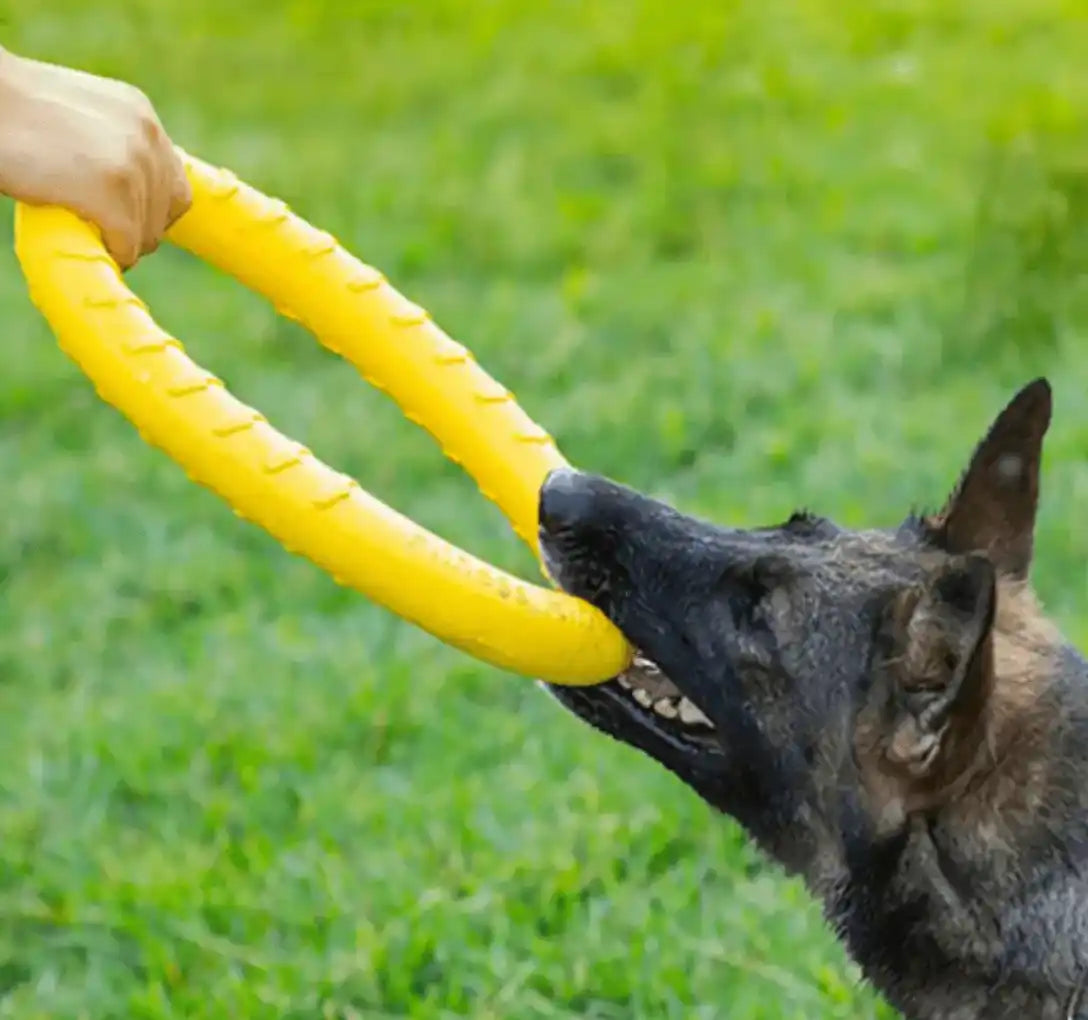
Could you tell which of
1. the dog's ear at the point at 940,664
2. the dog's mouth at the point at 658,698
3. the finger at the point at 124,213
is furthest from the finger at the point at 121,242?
the dog's ear at the point at 940,664

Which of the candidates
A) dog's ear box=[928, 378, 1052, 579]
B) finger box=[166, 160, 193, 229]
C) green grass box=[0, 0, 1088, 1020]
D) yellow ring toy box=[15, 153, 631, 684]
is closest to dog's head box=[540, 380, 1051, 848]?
dog's ear box=[928, 378, 1052, 579]

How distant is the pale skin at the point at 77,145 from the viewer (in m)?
3.73

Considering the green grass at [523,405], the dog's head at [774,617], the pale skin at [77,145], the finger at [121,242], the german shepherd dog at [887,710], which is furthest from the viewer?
the green grass at [523,405]

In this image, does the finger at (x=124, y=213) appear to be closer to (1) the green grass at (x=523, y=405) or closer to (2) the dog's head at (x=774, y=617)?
(2) the dog's head at (x=774, y=617)

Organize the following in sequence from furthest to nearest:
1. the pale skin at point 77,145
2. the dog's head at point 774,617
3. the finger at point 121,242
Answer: the finger at point 121,242
the pale skin at point 77,145
the dog's head at point 774,617

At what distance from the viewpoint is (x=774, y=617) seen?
3.75 meters

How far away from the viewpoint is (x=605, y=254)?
929 cm

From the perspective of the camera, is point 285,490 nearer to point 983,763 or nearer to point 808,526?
point 808,526

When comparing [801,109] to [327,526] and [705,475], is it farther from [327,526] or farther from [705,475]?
[327,526]

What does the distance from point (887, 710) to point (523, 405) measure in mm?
4384

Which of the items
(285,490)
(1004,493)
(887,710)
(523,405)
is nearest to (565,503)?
(285,490)

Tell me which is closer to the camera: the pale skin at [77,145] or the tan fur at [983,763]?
the tan fur at [983,763]

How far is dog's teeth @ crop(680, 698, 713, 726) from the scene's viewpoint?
3.85 meters

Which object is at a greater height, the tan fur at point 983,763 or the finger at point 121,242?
the finger at point 121,242
